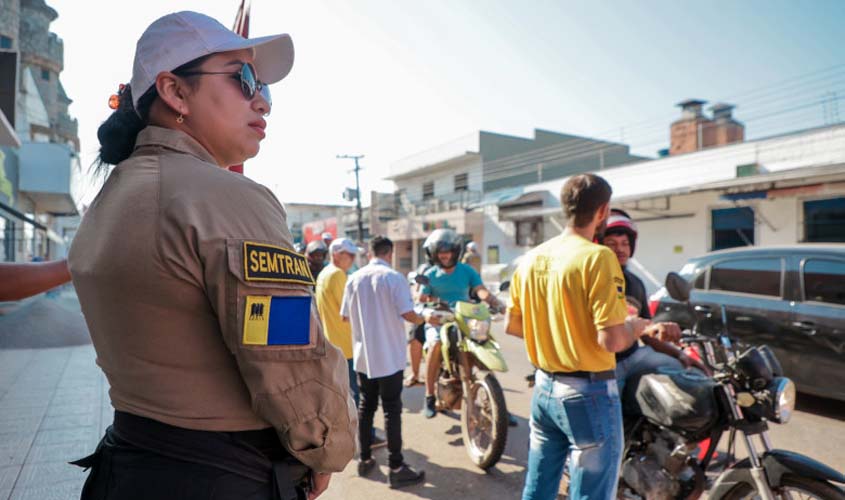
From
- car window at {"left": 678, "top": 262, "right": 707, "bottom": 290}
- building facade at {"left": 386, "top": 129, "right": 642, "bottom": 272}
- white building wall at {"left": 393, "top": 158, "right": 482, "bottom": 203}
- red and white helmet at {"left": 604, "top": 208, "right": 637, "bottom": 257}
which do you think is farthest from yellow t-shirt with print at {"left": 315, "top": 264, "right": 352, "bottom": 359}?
white building wall at {"left": 393, "top": 158, "right": 482, "bottom": 203}

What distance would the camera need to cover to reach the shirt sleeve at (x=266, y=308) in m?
0.96

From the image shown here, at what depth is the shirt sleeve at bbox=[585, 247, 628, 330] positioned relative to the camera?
6.94 ft

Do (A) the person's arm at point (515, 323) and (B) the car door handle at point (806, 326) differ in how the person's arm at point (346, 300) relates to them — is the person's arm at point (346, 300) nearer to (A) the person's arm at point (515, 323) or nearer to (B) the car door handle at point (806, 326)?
(A) the person's arm at point (515, 323)

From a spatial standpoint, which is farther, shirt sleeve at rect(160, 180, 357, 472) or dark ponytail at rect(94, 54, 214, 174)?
dark ponytail at rect(94, 54, 214, 174)

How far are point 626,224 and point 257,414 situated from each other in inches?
115

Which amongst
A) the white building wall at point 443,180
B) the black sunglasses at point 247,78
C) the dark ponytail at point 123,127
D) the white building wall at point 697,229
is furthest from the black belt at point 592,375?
the white building wall at point 443,180

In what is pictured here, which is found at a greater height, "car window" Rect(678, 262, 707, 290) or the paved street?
"car window" Rect(678, 262, 707, 290)

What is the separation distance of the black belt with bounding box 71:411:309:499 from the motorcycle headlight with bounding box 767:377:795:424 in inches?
85.0

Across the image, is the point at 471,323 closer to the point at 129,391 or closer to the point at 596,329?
the point at 596,329

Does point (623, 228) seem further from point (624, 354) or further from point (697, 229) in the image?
point (697, 229)

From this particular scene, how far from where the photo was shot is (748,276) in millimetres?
5672

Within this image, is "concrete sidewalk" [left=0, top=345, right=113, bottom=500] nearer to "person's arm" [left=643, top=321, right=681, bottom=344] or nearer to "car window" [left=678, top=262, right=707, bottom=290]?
"person's arm" [left=643, top=321, right=681, bottom=344]

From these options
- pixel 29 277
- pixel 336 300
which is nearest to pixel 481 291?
pixel 336 300

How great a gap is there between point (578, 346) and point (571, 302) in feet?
0.66
